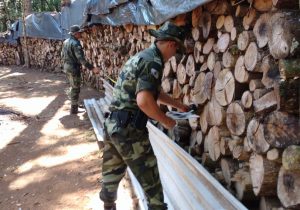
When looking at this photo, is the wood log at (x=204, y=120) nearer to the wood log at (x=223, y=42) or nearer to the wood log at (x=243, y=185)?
the wood log at (x=223, y=42)

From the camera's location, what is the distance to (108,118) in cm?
318

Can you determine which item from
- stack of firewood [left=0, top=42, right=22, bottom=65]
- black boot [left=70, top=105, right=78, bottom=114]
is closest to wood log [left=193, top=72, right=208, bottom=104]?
black boot [left=70, top=105, right=78, bottom=114]

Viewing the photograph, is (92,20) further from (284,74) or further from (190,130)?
(284,74)

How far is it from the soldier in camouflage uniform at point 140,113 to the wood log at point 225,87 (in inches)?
17.9

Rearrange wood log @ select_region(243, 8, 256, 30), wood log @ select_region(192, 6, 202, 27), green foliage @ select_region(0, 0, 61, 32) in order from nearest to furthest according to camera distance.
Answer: wood log @ select_region(243, 8, 256, 30) < wood log @ select_region(192, 6, 202, 27) < green foliage @ select_region(0, 0, 61, 32)

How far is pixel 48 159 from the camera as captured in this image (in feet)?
18.7

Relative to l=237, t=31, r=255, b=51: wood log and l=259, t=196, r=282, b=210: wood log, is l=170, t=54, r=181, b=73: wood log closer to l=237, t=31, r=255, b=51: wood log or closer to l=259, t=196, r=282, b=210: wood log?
l=237, t=31, r=255, b=51: wood log

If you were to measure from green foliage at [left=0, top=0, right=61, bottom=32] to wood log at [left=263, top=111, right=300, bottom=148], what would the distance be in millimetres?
25531

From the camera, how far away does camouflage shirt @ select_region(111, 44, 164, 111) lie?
2.84 m

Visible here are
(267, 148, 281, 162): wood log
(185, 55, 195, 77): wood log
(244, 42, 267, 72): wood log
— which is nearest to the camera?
(267, 148, 281, 162): wood log

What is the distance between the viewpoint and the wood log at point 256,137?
248 centimetres

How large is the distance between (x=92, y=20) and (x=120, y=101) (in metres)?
5.68

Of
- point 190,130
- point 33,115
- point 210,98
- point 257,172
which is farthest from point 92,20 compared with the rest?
point 257,172

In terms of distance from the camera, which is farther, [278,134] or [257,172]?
[257,172]
